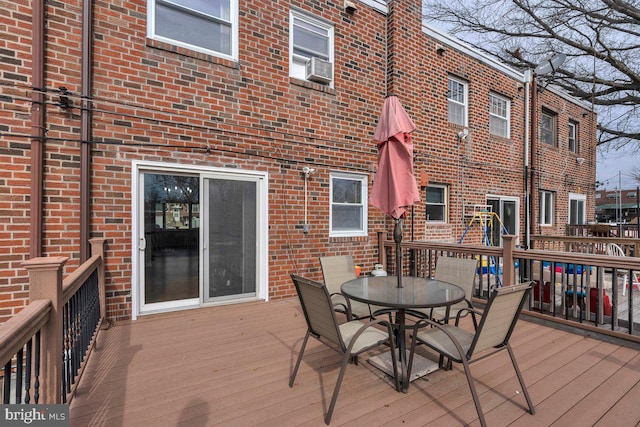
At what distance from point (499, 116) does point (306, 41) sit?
6261 mm

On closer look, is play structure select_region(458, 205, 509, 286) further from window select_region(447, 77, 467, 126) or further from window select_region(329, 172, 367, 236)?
window select_region(329, 172, 367, 236)

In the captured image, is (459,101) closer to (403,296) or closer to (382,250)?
(382,250)

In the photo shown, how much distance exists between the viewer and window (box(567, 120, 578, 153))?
11.7m

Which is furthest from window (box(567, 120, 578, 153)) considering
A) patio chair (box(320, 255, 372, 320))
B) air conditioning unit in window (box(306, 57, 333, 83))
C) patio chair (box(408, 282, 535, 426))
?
patio chair (box(408, 282, 535, 426))

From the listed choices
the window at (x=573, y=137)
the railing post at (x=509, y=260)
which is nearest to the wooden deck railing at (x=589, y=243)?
the window at (x=573, y=137)

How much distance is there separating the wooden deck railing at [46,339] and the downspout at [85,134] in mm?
1156

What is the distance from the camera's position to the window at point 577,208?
37.8 ft

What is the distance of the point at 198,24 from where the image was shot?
15.6 feet

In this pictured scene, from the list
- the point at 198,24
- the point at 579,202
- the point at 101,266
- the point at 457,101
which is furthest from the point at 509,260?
the point at 579,202

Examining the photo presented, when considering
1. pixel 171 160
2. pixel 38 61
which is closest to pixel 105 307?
pixel 171 160

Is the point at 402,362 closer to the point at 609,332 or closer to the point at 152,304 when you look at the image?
the point at 609,332

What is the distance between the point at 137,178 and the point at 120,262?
3.73 ft

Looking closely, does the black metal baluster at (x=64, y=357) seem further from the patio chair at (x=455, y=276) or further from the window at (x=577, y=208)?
the window at (x=577, y=208)

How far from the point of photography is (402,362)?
2.78 meters
